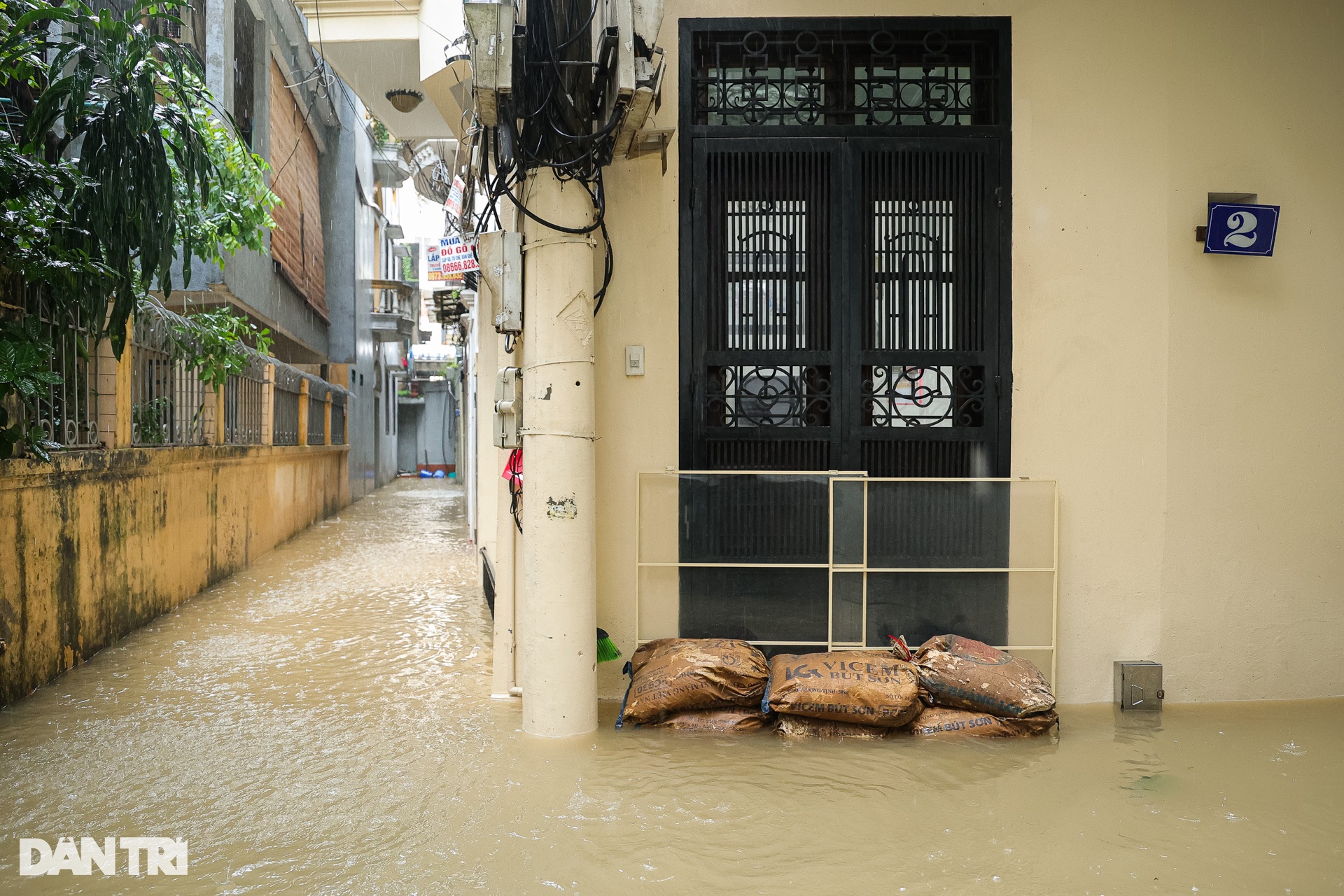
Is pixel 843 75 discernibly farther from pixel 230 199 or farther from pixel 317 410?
pixel 317 410

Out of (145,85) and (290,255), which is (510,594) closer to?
(145,85)

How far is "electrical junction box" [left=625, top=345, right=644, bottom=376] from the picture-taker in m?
5.09

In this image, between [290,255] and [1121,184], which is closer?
[1121,184]

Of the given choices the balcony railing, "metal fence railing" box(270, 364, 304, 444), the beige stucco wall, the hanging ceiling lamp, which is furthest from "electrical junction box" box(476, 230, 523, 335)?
the balcony railing

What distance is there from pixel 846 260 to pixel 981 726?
2.62 metres

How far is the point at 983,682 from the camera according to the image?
4527 mm

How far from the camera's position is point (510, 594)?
5.11 m

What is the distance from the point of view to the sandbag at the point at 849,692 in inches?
173

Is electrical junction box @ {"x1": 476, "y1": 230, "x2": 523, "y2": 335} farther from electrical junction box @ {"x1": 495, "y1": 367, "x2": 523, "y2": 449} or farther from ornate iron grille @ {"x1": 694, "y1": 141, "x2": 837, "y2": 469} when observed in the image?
ornate iron grille @ {"x1": 694, "y1": 141, "x2": 837, "y2": 469}

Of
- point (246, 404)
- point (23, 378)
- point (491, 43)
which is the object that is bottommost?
point (23, 378)

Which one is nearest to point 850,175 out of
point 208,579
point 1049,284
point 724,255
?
point 724,255

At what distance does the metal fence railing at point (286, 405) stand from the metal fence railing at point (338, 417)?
3.42 metres

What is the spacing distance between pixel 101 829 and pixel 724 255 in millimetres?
3984

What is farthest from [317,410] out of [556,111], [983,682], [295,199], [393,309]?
[983,682]
